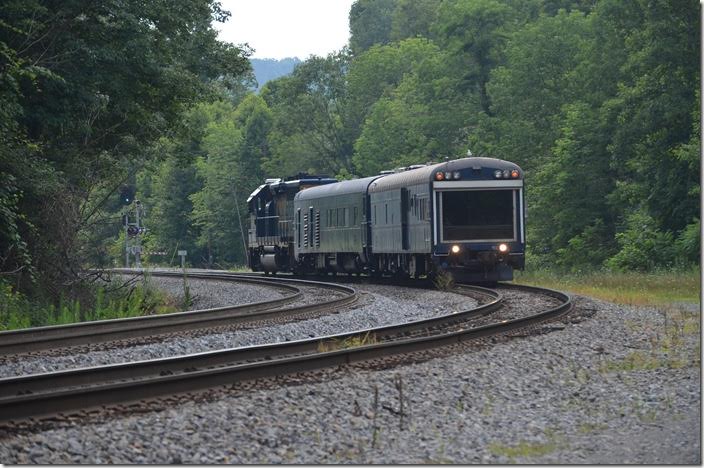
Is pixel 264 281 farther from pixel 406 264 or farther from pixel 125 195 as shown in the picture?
pixel 125 195

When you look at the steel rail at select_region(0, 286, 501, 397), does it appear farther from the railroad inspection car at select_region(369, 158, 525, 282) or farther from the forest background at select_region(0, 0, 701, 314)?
the railroad inspection car at select_region(369, 158, 525, 282)

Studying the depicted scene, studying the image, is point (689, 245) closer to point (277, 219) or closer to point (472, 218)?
point (472, 218)

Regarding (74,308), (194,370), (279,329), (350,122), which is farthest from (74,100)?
(350,122)

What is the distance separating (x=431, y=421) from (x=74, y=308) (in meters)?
14.0

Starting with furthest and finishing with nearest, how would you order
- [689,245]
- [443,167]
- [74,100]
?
[689,245] → [443,167] → [74,100]

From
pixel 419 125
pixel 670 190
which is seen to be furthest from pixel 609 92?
pixel 419 125

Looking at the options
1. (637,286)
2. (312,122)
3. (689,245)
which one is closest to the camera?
(637,286)

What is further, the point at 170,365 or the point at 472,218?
the point at 472,218

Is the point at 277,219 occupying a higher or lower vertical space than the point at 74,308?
higher

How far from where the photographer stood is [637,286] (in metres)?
28.5

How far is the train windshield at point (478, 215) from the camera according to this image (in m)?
28.2

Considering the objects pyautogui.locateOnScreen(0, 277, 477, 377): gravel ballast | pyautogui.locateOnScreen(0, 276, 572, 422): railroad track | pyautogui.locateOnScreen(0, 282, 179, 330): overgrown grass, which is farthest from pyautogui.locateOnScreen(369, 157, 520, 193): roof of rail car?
pyautogui.locateOnScreen(0, 276, 572, 422): railroad track

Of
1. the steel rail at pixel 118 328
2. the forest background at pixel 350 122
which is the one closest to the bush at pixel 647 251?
the forest background at pixel 350 122

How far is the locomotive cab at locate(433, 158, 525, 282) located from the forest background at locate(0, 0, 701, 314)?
231 inches
